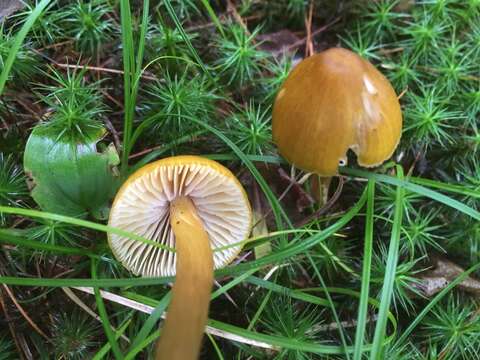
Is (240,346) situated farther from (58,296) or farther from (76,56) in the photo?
(76,56)

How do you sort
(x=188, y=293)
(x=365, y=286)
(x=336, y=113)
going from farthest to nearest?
(x=365, y=286)
(x=336, y=113)
(x=188, y=293)

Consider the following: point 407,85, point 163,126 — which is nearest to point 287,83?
point 163,126

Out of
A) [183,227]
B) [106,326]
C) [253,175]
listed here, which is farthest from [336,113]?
[106,326]

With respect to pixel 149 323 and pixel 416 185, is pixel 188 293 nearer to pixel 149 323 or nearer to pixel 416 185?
pixel 149 323

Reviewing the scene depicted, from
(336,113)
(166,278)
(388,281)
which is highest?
(336,113)

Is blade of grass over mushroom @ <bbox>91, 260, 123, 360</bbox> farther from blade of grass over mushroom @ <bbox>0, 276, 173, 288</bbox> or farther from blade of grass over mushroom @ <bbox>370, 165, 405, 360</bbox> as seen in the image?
blade of grass over mushroom @ <bbox>370, 165, 405, 360</bbox>

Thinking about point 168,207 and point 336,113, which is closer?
point 336,113

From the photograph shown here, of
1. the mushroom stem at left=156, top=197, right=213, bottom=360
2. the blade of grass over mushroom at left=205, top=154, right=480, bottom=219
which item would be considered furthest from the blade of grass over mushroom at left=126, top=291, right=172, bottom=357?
the blade of grass over mushroom at left=205, top=154, right=480, bottom=219
